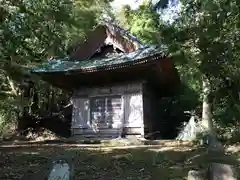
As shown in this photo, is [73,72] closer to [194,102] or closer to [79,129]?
[79,129]

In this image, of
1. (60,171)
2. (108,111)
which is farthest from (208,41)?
(108,111)

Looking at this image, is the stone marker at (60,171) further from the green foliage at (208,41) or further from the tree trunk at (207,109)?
the tree trunk at (207,109)

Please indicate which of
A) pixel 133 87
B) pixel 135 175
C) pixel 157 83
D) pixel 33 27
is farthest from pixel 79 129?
pixel 135 175

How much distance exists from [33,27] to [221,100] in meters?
7.24

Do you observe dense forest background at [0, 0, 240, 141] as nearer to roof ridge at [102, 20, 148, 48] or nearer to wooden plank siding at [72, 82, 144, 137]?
wooden plank siding at [72, 82, 144, 137]

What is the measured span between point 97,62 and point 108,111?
2.49 m

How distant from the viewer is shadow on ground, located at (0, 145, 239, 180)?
8484 mm

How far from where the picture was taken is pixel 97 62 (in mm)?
16891

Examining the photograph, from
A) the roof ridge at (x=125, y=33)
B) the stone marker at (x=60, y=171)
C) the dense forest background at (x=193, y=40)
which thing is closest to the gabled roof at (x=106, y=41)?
the roof ridge at (x=125, y=33)

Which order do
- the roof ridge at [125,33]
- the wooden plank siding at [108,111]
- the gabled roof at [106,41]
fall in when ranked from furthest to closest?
the gabled roof at [106,41] → the roof ridge at [125,33] → the wooden plank siding at [108,111]

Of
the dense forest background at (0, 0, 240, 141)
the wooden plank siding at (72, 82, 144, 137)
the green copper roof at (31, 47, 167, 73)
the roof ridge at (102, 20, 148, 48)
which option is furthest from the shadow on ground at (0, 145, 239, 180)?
the roof ridge at (102, 20, 148, 48)

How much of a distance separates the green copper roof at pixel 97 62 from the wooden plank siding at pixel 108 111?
142cm

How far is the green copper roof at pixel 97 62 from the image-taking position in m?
15.2

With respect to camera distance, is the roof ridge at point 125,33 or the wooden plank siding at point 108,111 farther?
the roof ridge at point 125,33
